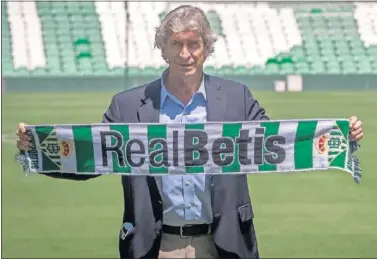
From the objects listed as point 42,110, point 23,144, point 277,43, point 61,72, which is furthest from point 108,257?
point 277,43

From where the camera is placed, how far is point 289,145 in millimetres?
2684

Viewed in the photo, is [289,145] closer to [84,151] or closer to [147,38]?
[84,151]

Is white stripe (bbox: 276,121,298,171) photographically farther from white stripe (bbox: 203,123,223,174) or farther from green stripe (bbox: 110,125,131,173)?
green stripe (bbox: 110,125,131,173)

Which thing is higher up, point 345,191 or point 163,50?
point 163,50

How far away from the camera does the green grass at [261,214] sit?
516 cm

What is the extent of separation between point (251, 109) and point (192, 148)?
0.88ft

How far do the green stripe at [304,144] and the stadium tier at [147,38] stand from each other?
19.5m

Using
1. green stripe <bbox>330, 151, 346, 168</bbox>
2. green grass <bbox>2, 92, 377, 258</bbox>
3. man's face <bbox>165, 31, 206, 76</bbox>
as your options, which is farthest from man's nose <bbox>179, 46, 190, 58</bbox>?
green grass <bbox>2, 92, 377, 258</bbox>

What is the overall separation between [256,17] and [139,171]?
23.0 m

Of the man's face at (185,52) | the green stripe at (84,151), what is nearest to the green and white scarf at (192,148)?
the green stripe at (84,151)

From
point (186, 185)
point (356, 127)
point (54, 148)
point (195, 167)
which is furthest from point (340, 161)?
point (54, 148)

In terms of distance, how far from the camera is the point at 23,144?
2.66 m

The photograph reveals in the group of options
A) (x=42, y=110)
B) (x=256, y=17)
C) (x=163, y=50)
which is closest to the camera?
(x=163, y=50)

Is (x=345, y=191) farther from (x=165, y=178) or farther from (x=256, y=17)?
(x=256, y=17)
